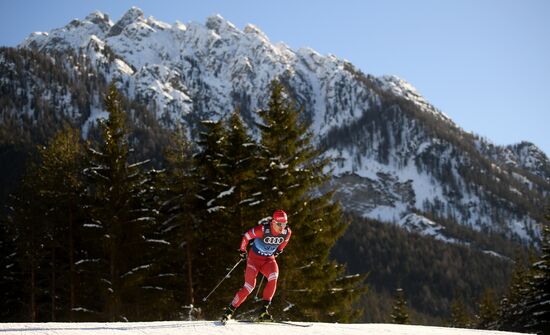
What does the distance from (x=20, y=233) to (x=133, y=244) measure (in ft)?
19.5

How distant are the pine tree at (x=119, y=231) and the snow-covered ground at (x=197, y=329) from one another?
11859mm

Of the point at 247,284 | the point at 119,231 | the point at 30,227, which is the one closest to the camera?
the point at 247,284

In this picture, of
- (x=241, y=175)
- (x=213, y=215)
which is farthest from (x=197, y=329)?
(x=241, y=175)

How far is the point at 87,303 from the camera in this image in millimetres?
26547

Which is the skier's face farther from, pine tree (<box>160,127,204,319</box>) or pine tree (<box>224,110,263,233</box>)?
pine tree (<box>160,127,204,319</box>)

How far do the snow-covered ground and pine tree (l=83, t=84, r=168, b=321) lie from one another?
1186 centimetres

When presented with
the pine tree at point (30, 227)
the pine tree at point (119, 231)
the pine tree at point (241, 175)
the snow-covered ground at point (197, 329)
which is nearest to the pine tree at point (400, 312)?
the pine tree at point (241, 175)

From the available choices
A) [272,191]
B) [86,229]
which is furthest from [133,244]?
[272,191]

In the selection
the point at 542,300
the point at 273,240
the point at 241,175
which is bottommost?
the point at 542,300

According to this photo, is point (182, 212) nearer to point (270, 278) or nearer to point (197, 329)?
point (270, 278)

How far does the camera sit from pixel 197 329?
31.8 feet

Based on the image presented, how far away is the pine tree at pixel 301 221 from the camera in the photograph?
20.3 m

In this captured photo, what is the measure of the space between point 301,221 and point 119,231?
7.51m

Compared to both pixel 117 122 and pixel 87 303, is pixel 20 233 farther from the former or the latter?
pixel 117 122
